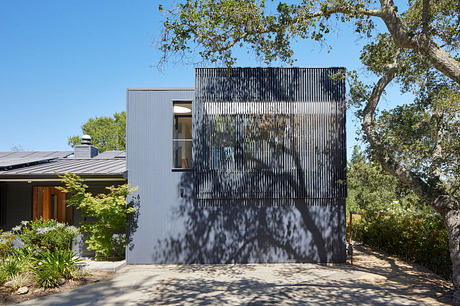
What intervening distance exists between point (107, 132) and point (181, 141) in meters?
27.9

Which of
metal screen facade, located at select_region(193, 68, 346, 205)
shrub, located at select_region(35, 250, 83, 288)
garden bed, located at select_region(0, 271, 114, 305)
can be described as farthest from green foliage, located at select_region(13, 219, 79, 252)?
metal screen facade, located at select_region(193, 68, 346, 205)

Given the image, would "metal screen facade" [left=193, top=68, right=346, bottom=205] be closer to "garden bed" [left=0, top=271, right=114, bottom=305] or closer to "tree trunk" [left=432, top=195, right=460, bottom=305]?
"tree trunk" [left=432, top=195, right=460, bottom=305]

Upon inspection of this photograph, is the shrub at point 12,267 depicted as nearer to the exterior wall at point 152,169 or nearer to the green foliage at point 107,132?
the exterior wall at point 152,169

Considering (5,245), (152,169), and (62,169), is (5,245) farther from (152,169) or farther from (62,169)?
(152,169)

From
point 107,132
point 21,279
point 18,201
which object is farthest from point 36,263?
point 107,132

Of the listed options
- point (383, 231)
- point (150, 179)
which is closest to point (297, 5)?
point (150, 179)

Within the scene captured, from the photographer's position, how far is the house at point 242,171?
894cm

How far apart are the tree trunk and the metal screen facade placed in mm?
2835

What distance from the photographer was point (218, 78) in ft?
30.0

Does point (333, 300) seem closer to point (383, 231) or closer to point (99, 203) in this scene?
point (383, 231)

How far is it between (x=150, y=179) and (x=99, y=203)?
154 cm

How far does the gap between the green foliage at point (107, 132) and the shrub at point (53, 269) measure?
2811cm

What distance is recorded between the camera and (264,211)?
903 centimetres

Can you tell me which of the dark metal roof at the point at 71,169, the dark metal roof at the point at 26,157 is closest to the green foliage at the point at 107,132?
the dark metal roof at the point at 26,157
